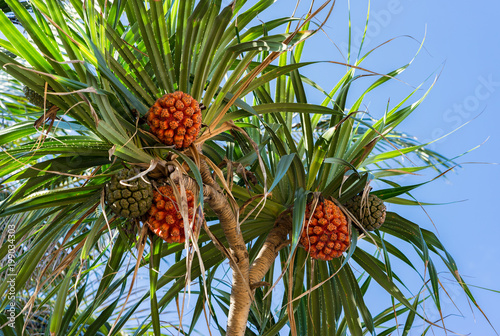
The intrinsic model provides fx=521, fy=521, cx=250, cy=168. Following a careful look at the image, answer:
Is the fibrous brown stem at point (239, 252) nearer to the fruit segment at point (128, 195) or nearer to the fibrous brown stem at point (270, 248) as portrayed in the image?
the fibrous brown stem at point (270, 248)

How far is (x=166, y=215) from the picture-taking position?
4.14 feet

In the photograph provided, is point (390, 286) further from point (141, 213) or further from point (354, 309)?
point (141, 213)

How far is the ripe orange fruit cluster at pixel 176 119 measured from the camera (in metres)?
1.21

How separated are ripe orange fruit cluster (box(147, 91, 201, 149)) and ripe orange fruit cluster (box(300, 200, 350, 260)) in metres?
0.43

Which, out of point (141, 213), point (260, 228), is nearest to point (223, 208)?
point (141, 213)

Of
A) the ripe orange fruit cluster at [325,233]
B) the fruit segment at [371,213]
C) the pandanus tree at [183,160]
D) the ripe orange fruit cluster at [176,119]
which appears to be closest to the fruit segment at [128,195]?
the pandanus tree at [183,160]

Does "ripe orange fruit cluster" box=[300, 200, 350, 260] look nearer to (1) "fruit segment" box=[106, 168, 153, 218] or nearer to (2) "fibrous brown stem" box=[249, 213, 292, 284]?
(2) "fibrous brown stem" box=[249, 213, 292, 284]

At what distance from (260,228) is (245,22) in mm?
668

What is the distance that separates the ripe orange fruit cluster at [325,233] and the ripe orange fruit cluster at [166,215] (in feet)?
1.21

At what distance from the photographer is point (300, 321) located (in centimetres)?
169

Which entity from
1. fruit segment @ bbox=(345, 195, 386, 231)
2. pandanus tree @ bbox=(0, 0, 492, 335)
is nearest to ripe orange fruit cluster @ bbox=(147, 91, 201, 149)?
pandanus tree @ bbox=(0, 0, 492, 335)

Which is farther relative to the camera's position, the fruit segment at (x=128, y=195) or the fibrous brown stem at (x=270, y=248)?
the fibrous brown stem at (x=270, y=248)

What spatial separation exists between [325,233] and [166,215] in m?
0.46

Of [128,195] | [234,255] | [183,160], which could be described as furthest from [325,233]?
[128,195]
